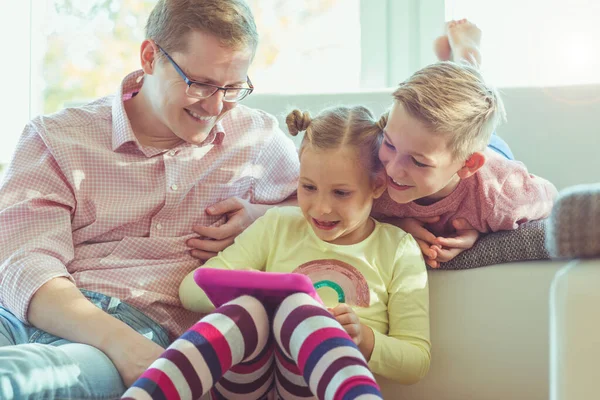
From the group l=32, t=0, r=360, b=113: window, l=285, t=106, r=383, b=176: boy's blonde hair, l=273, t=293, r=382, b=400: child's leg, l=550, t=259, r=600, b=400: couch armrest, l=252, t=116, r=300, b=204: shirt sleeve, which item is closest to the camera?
l=550, t=259, r=600, b=400: couch armrest

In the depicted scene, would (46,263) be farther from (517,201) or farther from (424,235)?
(517,201)

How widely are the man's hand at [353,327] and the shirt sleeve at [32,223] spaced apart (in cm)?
52

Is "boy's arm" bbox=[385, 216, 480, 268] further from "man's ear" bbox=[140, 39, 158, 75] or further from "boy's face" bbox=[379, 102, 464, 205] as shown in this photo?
"man's ear" bbox=[140, 39, 158, 75]

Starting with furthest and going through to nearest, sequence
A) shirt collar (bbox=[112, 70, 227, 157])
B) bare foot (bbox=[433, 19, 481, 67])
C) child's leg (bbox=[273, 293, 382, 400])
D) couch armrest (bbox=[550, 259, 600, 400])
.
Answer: bare foot (bbox=[433, 19, 481, 67]) < shirt collar (bbox=[112, 70, 227, 157]) < child's leg (bbox=[273, 293, 382, 400]) < couch armrest (bbox=[550, 259, 600, 400])

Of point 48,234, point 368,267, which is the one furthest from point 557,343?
point 48,234

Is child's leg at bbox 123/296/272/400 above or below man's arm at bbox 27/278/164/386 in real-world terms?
above

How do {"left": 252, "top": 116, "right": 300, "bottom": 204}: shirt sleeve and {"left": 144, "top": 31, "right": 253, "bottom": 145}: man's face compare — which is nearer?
{"left": 144, "top": 31, "right": 253, "bottom": 145}: man's face

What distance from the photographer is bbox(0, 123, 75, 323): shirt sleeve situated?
1354 millimetres

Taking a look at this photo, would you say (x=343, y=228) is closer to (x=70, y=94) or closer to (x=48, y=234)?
(x=48, y=234)

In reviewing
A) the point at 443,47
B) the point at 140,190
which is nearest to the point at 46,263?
the point at 140,190

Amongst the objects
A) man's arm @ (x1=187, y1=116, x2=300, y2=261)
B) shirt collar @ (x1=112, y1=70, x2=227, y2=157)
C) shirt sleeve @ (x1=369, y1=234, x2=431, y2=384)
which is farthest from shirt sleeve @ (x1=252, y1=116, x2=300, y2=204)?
shirt sleeve @ (x1=369, y1=234, x2=431, y2=384)

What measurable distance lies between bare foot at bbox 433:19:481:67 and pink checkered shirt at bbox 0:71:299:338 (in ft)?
1.91

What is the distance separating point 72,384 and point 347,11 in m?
1.76

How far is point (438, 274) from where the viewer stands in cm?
149
